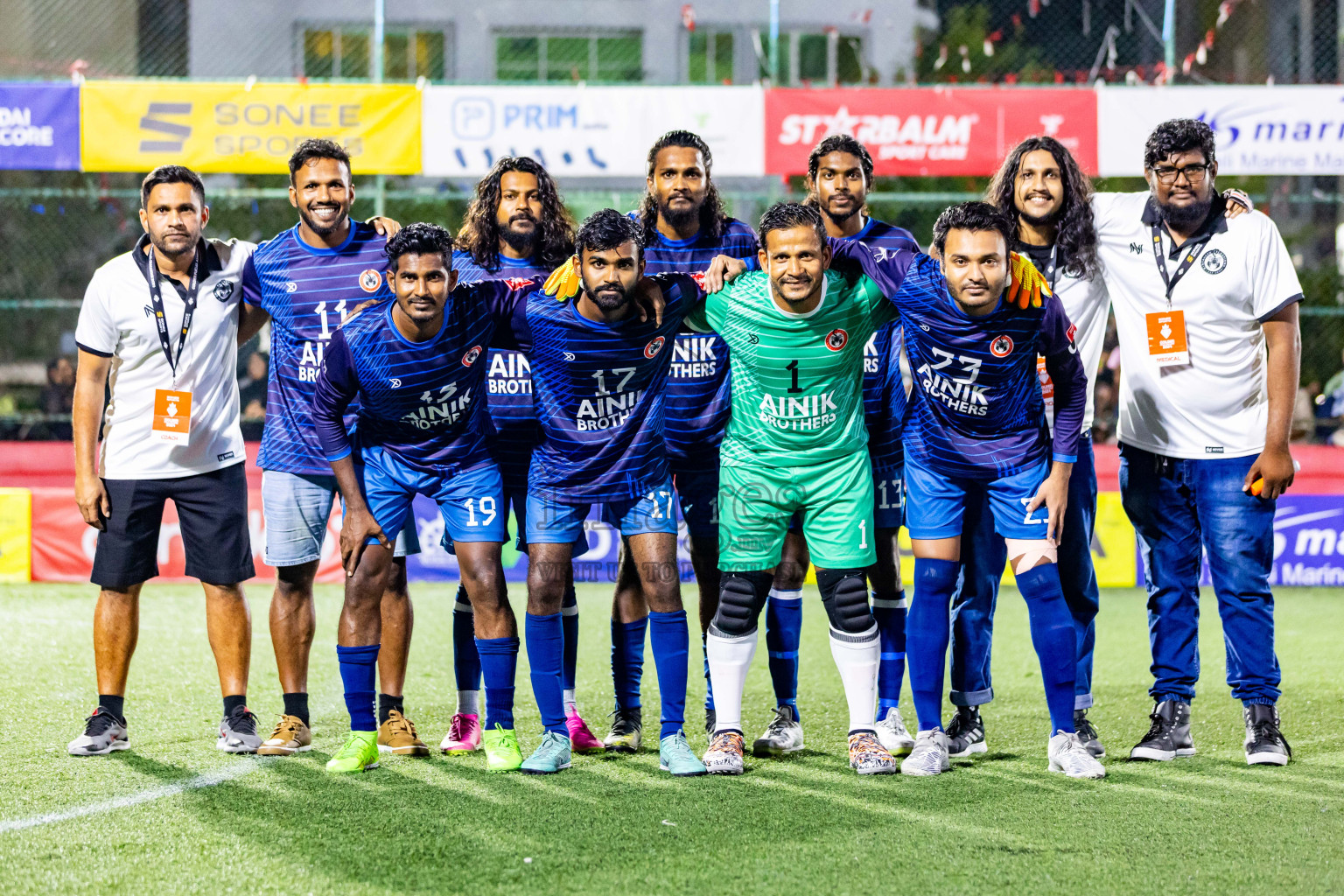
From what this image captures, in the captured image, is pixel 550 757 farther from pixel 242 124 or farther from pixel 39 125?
pixel 39 125

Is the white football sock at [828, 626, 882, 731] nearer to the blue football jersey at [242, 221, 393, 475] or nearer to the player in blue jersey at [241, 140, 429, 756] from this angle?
the player in blue jersey at [241, 140, 429, 756]

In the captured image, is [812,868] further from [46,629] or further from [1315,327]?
[1315,327]

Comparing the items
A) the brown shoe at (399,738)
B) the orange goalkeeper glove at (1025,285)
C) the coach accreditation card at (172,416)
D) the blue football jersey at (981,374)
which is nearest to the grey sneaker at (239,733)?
the brown shoe at (399,738)

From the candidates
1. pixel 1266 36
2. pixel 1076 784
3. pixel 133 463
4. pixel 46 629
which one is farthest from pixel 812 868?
pixel 1266 36

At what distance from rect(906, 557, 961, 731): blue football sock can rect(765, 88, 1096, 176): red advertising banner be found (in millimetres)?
7060

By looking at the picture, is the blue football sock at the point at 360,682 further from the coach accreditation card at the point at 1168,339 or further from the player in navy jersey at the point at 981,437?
the coach accreditation card at the point at 1168,339

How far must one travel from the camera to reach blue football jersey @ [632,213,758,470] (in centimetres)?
472

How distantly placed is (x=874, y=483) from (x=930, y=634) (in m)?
0.59

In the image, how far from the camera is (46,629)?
7.80 metres

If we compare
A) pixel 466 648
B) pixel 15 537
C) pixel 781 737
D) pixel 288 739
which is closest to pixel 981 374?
pixel 781 737

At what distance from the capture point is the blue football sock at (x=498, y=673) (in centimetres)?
460

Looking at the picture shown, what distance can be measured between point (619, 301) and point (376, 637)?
4.77 ft

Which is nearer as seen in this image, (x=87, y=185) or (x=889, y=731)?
(x=889, y=731)

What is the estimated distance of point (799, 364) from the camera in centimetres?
445
